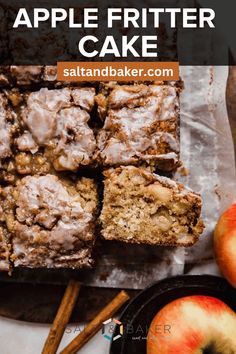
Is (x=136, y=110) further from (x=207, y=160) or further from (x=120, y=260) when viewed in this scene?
(x=120, y=260)

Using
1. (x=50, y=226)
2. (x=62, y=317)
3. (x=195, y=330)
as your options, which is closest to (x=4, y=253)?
(x=50, y=226)

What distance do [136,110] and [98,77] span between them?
24 cm

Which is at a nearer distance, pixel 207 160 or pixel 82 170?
pixel 82 170

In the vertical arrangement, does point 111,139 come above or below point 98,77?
below

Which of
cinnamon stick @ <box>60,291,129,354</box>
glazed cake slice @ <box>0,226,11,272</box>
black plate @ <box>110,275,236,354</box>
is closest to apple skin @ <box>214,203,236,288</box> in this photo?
black plate @ <box>110,275,236,354</box>

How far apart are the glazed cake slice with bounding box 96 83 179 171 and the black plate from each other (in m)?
0.58

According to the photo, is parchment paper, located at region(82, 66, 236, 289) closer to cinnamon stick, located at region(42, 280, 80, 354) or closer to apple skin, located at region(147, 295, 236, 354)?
cinnamon stick, located at region(42, 280, 80, 354)

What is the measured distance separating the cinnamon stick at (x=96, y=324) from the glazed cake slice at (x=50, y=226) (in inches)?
12.3

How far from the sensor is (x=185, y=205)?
2.55m

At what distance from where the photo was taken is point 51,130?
2.60 m

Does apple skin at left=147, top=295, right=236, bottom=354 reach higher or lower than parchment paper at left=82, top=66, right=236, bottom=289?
lower

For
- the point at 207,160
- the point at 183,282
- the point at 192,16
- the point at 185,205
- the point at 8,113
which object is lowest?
the point at 183,282

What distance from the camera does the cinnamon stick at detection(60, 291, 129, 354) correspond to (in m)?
2.81

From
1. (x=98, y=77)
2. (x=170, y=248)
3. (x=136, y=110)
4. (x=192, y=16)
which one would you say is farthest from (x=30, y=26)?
(x=170, y=248)
